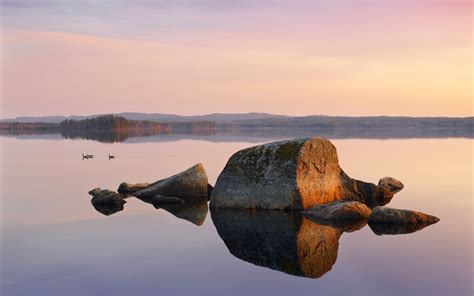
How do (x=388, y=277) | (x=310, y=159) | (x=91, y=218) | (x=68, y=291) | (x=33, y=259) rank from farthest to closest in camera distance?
(x=310, y=159) → (x=91, y=218) → (x=33, y=259) → (x=388, y=277) → (x=68, y=291)

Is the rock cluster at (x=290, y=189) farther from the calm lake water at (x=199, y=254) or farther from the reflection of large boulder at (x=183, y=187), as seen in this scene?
the calm lake water at (x=199, y=254)

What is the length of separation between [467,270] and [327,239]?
3422mm

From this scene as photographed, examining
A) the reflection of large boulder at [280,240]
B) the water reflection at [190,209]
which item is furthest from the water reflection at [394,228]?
the water reflection at [190,209]

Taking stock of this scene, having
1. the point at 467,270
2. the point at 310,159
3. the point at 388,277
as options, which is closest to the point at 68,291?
the point at 388,277

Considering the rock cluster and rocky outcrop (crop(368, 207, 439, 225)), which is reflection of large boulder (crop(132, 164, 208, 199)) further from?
rocky outcrop (crop(368, 207, 439, 225))

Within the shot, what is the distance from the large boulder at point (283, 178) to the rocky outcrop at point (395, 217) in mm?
2482

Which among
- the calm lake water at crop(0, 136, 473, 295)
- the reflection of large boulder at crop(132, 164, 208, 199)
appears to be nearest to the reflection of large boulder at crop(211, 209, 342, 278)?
the calm lake water at crop(0, 136, 473, 295)

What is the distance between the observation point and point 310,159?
1845 centimetres

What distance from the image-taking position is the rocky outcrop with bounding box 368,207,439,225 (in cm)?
1588

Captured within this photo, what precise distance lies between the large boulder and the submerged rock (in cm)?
106

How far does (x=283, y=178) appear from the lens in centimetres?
1802

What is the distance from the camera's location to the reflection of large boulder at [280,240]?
1155 centimetres

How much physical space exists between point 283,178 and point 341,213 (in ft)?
7.94

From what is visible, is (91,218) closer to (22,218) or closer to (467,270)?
(22,218)
